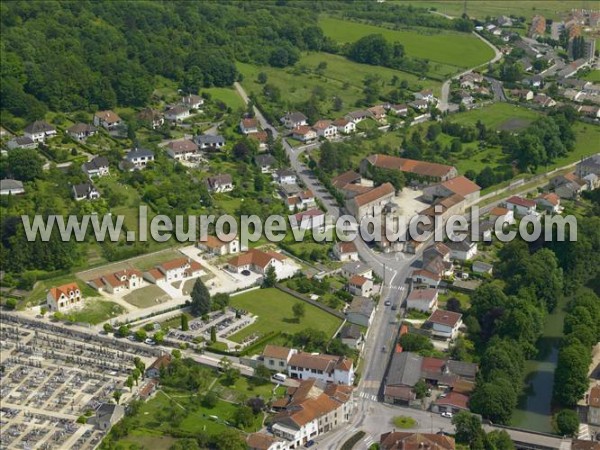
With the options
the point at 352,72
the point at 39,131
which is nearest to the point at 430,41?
the point at 352,72

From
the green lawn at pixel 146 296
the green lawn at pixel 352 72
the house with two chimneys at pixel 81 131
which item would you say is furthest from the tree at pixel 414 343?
the green lawn at pixel 352 72

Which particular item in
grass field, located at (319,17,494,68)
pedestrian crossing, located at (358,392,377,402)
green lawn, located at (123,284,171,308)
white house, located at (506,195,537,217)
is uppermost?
grass field, located at (319,17,494,68)

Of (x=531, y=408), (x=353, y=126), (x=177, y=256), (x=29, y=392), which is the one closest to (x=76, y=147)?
(x=177, y=256)

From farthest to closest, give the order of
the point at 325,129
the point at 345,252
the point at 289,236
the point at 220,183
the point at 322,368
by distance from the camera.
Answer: the point at 325,129
the point at 220,183
the point at 289,236
the point at 345,252
the point at 322,368

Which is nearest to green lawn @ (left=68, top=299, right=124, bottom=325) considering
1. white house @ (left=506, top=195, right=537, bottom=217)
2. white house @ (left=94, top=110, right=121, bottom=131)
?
white house @ (left=94, top=110, right=121, bottom=131)

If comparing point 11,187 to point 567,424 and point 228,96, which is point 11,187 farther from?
point 567,424

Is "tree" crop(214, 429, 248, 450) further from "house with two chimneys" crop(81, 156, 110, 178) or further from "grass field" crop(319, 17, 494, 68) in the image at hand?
"grass field" crop(319, 17, 494, 68)

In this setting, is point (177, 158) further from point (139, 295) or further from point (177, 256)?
point (139, 295)
